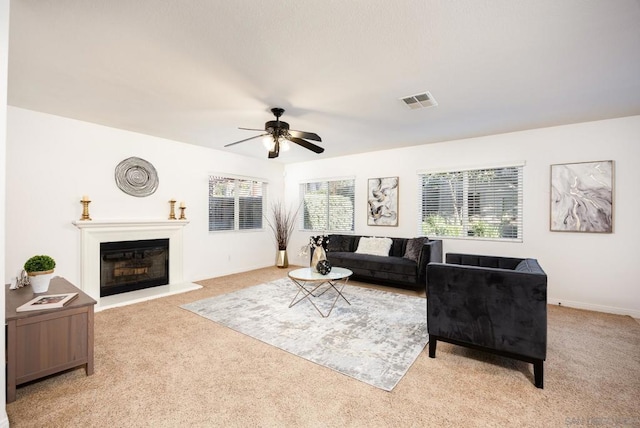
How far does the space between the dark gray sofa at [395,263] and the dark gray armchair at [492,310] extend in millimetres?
1959

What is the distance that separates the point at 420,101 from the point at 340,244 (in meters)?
3.32

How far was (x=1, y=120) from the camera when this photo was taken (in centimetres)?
154

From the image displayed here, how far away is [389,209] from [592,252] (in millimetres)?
2972

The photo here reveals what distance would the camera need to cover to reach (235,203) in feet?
20.0

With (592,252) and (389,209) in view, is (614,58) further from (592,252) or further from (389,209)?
(389,209)

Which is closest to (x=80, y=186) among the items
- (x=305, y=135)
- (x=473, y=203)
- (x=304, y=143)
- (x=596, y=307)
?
(x=304, y=143)

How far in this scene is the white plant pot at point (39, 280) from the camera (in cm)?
233

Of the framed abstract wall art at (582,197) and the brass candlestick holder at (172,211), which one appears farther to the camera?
the brass candlestick holder at (172,211)

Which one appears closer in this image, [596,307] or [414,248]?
[596,307]

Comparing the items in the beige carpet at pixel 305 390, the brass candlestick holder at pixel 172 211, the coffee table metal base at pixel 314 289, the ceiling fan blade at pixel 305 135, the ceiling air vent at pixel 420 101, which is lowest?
the beige carpet at pixel 305 390

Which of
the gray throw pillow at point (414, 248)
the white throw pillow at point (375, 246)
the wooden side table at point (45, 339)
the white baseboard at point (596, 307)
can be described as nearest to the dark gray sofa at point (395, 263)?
the gray throw pillow at point (414, 248)

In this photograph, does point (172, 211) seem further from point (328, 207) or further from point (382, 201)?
point (382, 201)

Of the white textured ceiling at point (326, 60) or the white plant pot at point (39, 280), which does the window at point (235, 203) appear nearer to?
the white textured ceiling at point (326, 60)

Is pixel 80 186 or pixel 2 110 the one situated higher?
pixel 2 110
